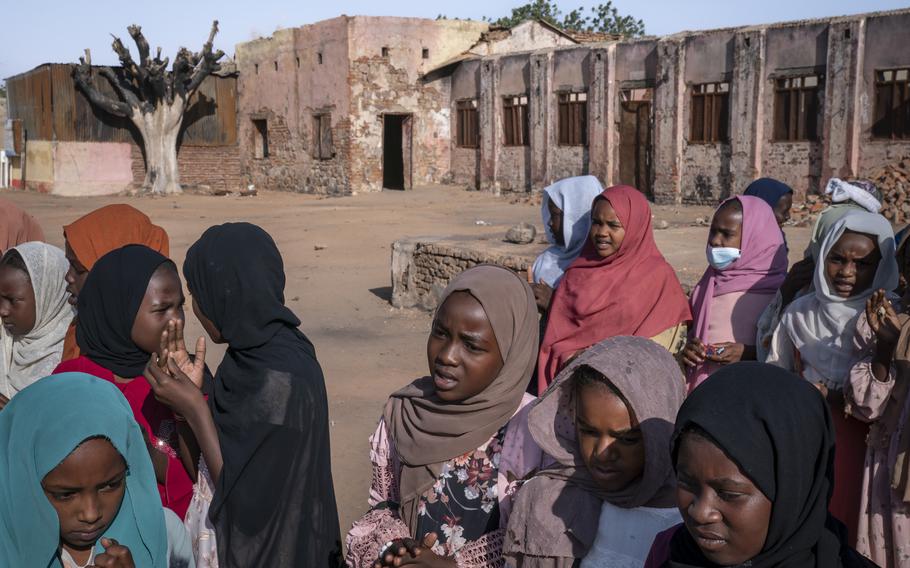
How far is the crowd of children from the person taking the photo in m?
1.76

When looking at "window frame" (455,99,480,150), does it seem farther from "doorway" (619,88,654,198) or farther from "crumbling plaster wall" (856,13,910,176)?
"crumbling plaster wall" (856,13,910,176)

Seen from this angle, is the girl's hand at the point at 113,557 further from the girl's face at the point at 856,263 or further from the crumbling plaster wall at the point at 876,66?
the crumbling plaster wall at the point at 876,66

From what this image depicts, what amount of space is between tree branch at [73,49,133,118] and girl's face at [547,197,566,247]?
2504 centimetres

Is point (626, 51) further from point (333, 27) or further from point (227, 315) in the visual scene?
point (227, 315)

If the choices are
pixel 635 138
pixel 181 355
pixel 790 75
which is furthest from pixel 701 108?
pixel 181 355

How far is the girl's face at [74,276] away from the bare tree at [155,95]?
80.2 ft

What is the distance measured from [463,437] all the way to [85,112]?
92.2 ft

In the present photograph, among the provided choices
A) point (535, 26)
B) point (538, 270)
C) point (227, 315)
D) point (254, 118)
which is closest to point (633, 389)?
point (227, 315)

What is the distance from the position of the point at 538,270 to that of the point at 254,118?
1008 inches

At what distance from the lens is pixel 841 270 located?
11.1 feet

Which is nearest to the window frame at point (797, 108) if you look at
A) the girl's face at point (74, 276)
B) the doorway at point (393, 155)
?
the doorway at point (393, 155)

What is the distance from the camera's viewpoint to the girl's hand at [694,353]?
3.74 metres

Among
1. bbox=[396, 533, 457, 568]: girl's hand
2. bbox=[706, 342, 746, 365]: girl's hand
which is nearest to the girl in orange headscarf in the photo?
bbox=[396, 533, 457, 568]: girl's hand

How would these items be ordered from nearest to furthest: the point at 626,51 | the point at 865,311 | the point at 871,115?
the point at 865,311, the point at 871,115, the point at 626,51
